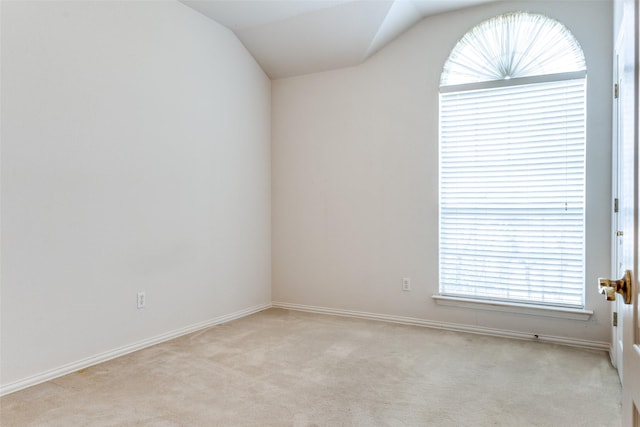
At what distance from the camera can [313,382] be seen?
2.46 m

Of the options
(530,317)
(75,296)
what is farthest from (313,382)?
(530,317)

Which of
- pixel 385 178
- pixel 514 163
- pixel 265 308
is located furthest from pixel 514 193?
pixel 265 308

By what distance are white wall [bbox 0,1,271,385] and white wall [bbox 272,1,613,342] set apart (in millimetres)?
492

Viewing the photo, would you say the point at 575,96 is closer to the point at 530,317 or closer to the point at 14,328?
the point at 530,317

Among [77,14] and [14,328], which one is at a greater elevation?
[77,14]

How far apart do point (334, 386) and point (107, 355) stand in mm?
1578

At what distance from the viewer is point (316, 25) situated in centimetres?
376

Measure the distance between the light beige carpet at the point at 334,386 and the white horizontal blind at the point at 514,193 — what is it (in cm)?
54

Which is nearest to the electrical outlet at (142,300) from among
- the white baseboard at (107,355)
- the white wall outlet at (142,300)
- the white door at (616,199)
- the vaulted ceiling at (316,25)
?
the white wall outlet at (142,300)

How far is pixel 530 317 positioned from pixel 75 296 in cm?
329

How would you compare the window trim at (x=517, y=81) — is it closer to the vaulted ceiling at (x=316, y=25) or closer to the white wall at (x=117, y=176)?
the vaulted ceiling at (x=316, y=25)

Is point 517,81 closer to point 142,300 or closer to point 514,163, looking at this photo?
point 514,163

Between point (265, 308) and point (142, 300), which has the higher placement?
point (142, 300)

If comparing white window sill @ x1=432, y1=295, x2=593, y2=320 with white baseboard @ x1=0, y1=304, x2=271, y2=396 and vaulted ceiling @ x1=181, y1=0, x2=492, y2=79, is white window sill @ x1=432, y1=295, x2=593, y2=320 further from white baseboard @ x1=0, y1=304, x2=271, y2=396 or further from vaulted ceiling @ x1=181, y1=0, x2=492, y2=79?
vaulted ceiling @ x1=181, y1=0, x2=492, y2=79
